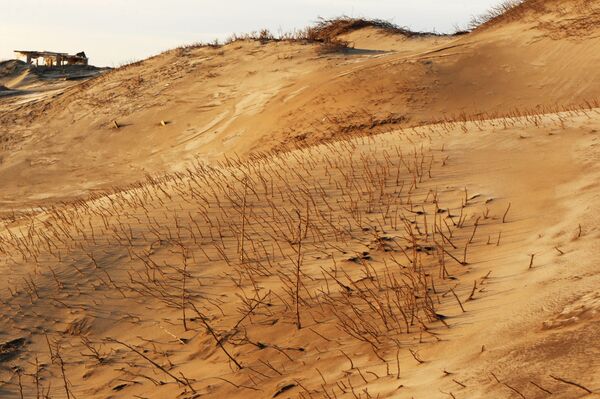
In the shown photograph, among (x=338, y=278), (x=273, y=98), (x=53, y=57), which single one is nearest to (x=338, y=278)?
(x=338, y=278)

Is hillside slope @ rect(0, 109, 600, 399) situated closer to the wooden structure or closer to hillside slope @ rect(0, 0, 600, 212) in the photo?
hillside slope @ rect(0, 0, 600, 212)

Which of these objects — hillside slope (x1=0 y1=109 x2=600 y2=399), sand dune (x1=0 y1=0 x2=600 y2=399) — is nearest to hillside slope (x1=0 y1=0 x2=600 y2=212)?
sand dune (x1=0 y1=0 x2=600 y2=399)

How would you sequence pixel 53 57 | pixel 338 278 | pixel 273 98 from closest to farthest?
pixel 338 278 < pixel 273 98 < pixel 53 57

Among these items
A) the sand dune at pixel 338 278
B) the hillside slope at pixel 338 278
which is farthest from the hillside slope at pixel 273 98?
the hillside slope at pixel 338 278

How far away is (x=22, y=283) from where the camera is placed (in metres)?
8.85

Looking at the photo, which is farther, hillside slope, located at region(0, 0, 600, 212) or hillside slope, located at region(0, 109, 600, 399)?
hillside slope, located at region(0, 0, 600, 212)

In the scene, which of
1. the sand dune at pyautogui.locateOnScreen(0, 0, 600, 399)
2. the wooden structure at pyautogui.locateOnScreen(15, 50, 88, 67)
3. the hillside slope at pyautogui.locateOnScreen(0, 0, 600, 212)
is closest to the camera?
the sand dune at pyautogui.locateOnScreen(0, 0, 600, 399)

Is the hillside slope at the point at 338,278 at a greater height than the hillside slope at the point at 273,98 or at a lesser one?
lesser

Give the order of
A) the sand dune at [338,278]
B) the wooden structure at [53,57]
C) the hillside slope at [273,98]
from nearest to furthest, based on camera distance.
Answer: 1. the sand dune at [338,278]
2. the hillside slope at [273,98]
3. the wooden structure at [53,57]

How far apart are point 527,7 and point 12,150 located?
16622 millimetres

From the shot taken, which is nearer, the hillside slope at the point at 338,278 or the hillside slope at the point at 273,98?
the hillside slope at the point at 338,278

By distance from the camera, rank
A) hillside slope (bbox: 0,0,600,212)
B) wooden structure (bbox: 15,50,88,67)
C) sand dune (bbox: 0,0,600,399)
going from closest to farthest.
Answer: sand dune (bbox: 0,0,600,399), hillside slope (bbox: 0,0,600,212), wooden structure (bbox: 15,50,88,67)

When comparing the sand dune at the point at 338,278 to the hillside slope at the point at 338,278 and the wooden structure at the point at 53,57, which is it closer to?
the hillside slope at the point at 338,278

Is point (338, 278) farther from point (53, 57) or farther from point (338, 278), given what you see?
point (53, 57)
